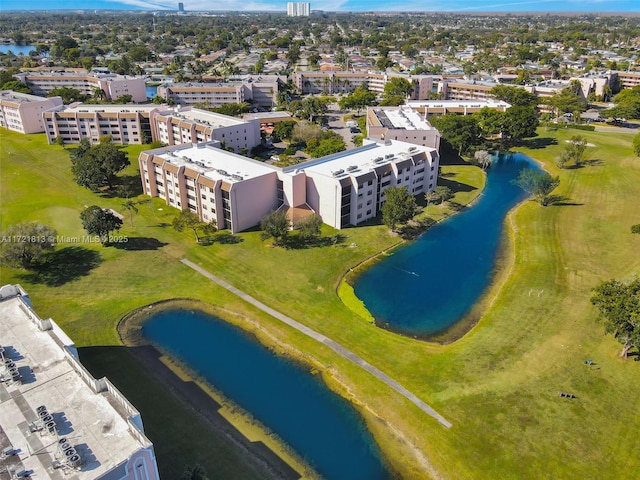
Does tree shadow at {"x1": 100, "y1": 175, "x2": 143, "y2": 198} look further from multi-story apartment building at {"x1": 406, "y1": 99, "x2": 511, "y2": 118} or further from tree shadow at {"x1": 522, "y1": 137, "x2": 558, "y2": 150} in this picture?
tree shadow at {"x1": 522, "y1": 137, "x2": 558, "y2": 150}

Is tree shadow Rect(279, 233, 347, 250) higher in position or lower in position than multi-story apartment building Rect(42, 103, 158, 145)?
lower

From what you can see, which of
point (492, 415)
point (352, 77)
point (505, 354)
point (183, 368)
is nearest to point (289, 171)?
point (183, 368)

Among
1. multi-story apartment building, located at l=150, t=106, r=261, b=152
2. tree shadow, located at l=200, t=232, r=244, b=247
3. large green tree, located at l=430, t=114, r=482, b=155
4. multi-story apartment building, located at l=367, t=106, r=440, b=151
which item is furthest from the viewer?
large green tree, located at l=430, t=114, r=482, b=155

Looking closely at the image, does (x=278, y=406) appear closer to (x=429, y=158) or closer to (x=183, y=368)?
(x=183, y=368)

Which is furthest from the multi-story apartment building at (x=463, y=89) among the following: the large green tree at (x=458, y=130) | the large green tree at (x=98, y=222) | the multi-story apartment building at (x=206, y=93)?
the large green tree at (x=98, y=222)

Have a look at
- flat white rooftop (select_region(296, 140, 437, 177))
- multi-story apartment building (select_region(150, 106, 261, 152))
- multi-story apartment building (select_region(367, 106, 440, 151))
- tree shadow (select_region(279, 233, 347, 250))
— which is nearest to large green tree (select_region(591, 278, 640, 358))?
tree shadow (select_region(279, 233, 347, 250))

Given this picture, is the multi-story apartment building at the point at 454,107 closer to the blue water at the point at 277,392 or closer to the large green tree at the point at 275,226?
the large green tree at the point at 275,226

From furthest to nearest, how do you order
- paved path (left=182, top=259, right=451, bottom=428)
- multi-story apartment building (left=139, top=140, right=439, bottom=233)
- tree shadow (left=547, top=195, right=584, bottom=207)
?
tree shadow (left=547, top=195, right=584, bottom=207) → multi-story apartment building (left=139, top=140, right=439, bottom=233) → paved path (left=182, top=259, right=451, bottom=428)
